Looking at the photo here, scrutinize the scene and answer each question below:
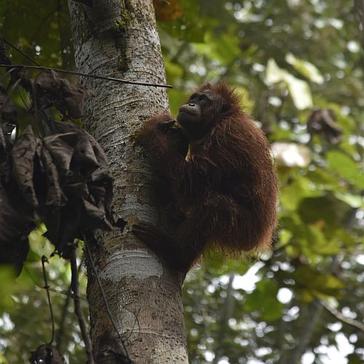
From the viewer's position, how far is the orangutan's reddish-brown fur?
12.4 feet

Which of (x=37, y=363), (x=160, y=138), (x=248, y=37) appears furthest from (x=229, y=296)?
(x=37, y=363)

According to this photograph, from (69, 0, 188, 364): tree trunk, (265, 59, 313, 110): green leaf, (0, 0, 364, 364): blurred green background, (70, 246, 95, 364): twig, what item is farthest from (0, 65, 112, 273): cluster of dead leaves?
(265, 59, 313, 110): green leaf

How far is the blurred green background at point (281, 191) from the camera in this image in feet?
19.1

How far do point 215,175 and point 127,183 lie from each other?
1.23 meters

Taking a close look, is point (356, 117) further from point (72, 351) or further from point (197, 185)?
point (197, 185)

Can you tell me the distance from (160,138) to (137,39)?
1.53ft

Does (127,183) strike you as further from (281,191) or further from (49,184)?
(281,191)

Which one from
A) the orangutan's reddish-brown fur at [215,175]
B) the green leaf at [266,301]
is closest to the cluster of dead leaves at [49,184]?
the orangutan's reddish-brown fur at [215,175]

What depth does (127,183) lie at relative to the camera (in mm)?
3266

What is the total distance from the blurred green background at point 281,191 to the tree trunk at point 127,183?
109 cm

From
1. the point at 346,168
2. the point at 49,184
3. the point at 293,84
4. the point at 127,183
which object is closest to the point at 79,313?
the point at 49,184

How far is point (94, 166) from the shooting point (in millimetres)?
2623

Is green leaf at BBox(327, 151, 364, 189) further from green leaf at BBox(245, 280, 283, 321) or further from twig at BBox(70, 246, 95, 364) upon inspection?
twig at BBox(70, 246, 95, 364)

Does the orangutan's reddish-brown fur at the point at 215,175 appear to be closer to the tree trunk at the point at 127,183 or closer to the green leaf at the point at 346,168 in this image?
the tree trunk at the point at 127,183
